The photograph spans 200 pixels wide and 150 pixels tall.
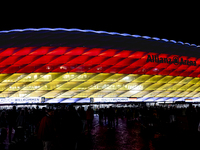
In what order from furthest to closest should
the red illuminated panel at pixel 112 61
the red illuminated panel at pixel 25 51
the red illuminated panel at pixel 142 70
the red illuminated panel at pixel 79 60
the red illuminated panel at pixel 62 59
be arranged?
the red illuminated panel at pixel 142 70 < the red illuminated panel at pixel 112 61 < the red illuminated panel at pixel 79 60 < the red illuminated panel at pixel 62 59 < the red illuminated panel at pixel 25 51

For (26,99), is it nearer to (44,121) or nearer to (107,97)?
(107,97)

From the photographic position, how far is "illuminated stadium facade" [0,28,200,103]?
2661 cm

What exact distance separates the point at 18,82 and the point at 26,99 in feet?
8.08

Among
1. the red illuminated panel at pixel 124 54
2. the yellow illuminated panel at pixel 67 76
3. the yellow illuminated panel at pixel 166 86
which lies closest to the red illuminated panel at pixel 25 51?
the yellow illuminated panel at pixel 67 76

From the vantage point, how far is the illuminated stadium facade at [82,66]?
87.3ft

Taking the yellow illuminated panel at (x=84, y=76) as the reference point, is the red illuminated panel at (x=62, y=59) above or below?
above

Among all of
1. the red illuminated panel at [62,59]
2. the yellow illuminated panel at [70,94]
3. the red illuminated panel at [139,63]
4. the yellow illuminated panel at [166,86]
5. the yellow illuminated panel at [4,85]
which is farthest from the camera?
the yellow illuminated panel at [166,86]

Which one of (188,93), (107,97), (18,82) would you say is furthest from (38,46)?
(188,93)

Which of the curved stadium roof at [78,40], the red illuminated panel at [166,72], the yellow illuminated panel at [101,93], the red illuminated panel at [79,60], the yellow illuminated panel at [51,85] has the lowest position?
the yellow illuminated panel at [101,93]

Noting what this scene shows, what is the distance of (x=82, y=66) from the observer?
2786 cm

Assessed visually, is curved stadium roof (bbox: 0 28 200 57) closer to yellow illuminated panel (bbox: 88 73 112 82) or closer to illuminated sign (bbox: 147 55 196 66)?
illuminated sign (bbox: 147 55 196 66)

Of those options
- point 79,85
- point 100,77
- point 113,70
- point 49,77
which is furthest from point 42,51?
point 113,70

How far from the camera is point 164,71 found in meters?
33.3

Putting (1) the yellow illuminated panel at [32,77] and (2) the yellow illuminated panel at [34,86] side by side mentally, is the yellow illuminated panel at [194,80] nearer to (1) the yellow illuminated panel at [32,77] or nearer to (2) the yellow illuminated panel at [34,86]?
(2) the yellow illuminated panel at [34,86]
